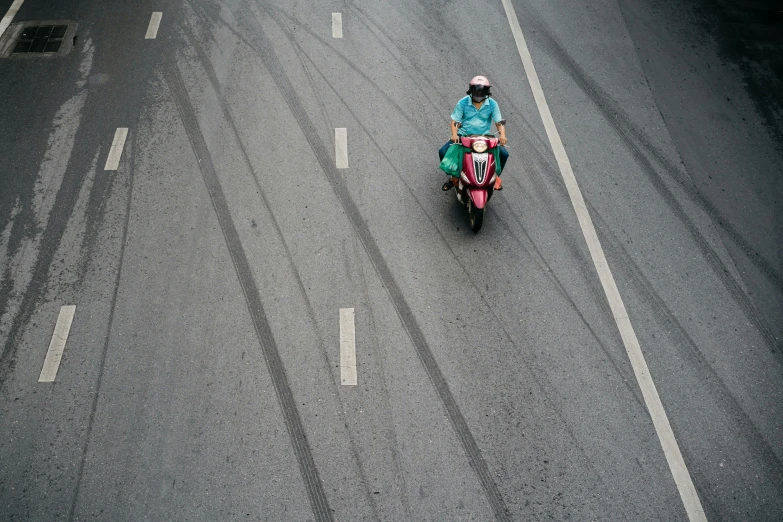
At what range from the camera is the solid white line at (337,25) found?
11266 mm

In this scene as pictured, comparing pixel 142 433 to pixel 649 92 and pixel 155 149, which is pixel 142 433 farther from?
pixel 649 92

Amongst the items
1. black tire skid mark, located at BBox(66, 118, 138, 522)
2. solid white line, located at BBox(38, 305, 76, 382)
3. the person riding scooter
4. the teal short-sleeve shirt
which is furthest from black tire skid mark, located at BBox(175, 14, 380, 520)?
the teal short-sleeve shirt

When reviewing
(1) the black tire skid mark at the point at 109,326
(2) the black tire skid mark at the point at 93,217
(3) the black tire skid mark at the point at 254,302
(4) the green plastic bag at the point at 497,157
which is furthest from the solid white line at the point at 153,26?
(4) the green plastic bag at the point at 497,157

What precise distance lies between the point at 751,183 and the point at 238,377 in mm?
7976

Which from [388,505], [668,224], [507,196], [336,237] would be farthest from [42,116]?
[668,224]

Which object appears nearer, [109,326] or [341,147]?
[109,326]

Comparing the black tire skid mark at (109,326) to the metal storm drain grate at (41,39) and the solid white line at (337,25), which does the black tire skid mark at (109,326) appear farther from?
the solid white line at (337,25)

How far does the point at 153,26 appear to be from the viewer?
1131cm

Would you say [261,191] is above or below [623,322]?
above

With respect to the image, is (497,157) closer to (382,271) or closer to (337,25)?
(382,271)

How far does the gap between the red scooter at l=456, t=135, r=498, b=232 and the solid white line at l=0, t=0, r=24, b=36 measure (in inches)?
362

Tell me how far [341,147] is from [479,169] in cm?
254

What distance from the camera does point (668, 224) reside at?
8.59 metres

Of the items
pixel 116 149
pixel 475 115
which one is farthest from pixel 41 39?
pixel 475 115
